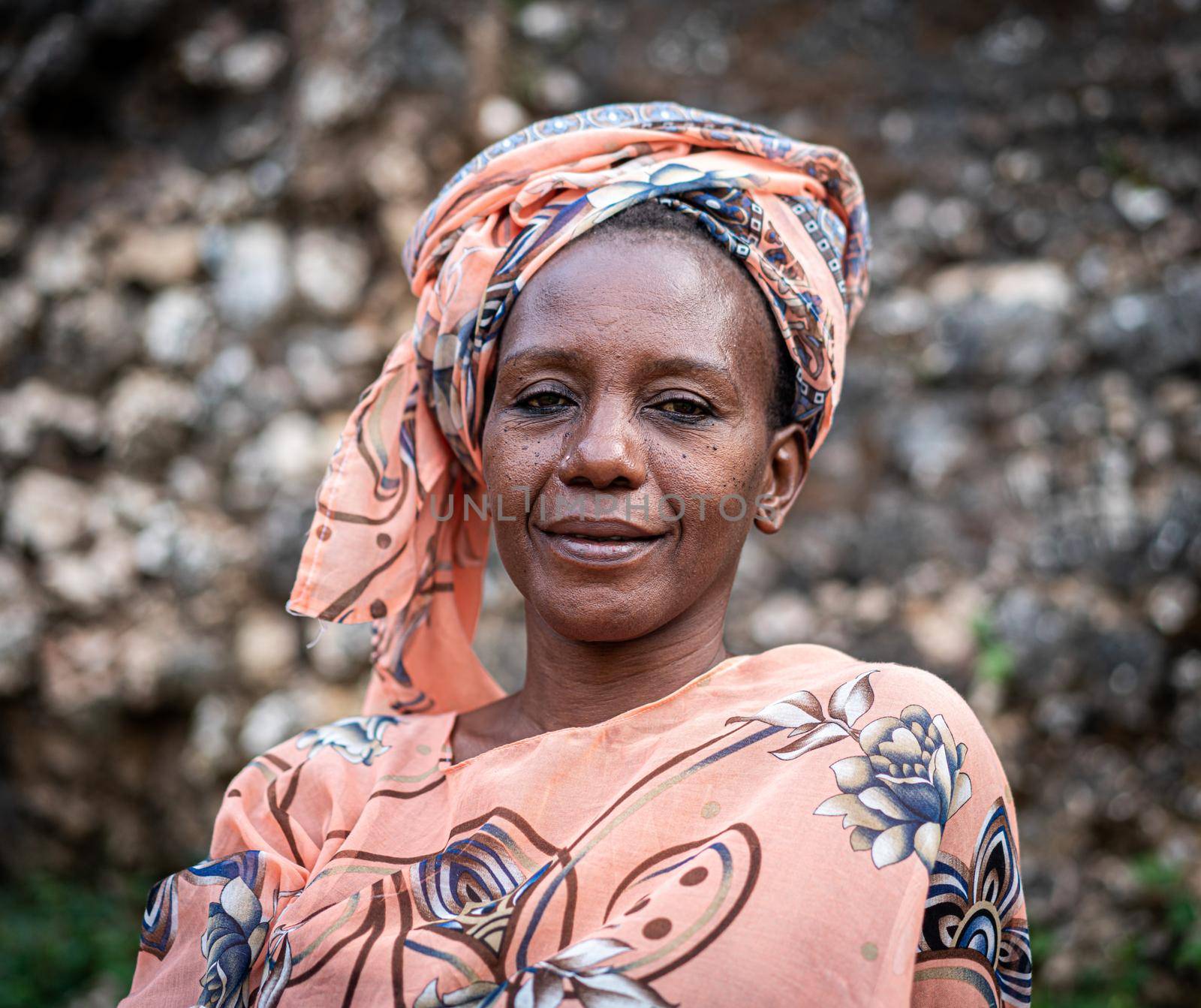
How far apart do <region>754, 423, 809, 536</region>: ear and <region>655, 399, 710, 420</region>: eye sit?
18 cm

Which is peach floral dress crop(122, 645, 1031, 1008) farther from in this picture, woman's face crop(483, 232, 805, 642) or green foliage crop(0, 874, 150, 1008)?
green foliage crop(0, 874, 150, 1008)

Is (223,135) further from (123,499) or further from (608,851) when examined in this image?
(608,851)

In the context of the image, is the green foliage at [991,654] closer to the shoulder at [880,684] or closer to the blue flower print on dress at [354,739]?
the shoulder at [880,684]

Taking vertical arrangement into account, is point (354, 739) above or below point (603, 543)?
below

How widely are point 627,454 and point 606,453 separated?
0.10 feet

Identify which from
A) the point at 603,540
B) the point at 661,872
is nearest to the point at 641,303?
the point at 603,540

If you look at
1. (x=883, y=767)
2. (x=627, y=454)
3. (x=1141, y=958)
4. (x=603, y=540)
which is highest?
(x=627, y=454)

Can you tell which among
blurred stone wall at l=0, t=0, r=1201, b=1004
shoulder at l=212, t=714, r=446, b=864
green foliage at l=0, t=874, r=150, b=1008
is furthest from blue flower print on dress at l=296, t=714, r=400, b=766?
green foliage at l=0, t=874, r=150, b=1008

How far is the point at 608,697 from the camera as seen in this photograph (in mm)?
1762

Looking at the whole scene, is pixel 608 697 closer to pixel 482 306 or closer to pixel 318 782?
pixel 318 782

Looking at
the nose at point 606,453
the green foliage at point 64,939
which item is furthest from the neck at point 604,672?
the green foliage at point 64,939

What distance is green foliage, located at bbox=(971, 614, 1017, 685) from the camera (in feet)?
10.7

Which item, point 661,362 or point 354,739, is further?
point 354,739

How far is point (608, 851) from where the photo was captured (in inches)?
57.3
